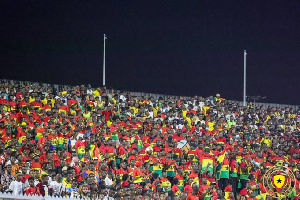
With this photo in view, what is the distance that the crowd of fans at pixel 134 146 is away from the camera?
54.1ft

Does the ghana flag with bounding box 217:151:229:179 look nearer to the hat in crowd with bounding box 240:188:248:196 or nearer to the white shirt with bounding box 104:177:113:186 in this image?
the hat in crowd with bounding box 240:188:248:196

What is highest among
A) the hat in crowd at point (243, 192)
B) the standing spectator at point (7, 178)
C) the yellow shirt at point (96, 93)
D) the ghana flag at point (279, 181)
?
the yellow shirt at point (96, 93)

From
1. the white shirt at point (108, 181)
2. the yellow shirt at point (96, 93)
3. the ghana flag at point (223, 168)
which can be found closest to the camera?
the white shirt at point (108, 181)

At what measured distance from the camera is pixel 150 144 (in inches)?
809

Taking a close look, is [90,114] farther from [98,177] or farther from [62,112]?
[98,177]

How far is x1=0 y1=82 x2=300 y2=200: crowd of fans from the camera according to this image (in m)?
16.5

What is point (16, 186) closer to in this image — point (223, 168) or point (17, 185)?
point (17, 185)

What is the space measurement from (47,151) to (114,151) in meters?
2.25

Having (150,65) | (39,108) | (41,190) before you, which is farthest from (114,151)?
(150,65)

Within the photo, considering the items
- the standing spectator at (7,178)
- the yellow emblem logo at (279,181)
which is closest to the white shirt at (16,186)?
the standing spectator at (7,178)

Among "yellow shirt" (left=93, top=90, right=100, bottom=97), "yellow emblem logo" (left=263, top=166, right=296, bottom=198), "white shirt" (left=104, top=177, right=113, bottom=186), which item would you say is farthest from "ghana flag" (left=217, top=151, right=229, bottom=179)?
"yellow shirt" (left=93, top=90, right=100, bottom=97)

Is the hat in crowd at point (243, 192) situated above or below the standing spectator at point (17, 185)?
below

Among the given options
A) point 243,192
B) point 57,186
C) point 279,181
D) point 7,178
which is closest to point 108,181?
point 57,186

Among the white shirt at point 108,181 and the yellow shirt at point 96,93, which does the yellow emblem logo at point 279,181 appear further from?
the yellow shirt at point 96,93
